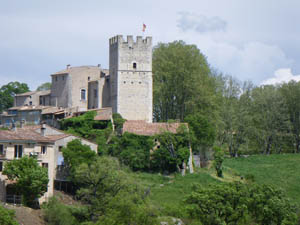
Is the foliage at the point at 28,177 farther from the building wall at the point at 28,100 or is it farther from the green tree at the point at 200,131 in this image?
the building wall at the point at 28,100

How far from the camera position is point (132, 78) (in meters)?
64.4

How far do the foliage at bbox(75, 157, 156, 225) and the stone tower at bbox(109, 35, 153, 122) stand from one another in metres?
18.9

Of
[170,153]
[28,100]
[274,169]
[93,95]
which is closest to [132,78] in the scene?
[93,95]

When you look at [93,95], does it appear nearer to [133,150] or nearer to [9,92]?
[133,150]

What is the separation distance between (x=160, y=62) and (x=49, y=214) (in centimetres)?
3396

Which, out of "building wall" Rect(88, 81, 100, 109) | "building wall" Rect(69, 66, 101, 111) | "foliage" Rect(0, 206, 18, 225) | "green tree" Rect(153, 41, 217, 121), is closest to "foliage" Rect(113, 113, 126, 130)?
"building wall" Rect(88, 81, 100, 109)

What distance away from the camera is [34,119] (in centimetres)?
6550

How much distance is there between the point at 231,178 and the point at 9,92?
4410 centimetres

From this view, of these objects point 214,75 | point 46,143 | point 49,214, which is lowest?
point 49,214

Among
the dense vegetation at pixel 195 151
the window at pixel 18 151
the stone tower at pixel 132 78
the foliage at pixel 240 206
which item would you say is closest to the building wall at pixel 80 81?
the stone tower at pixel 132 78

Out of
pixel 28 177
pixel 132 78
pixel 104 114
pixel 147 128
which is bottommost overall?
pixel 28 177

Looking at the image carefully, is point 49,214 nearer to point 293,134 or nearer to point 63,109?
point 63,109

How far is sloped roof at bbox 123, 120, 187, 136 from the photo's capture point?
2218 inches

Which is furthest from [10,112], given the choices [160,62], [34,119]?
[160,62]
